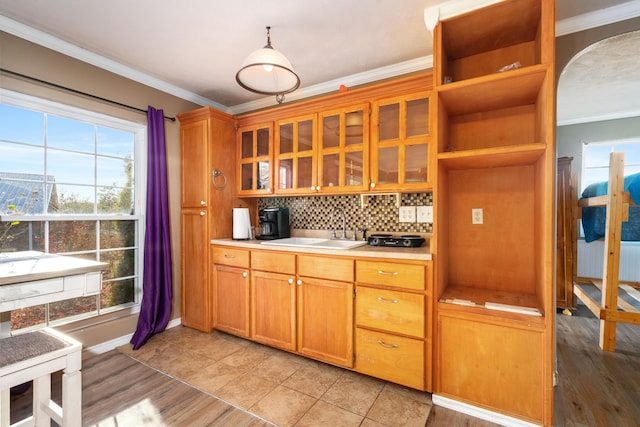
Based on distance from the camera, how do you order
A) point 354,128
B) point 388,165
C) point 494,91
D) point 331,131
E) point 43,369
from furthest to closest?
point 331,131, point 354,128, point 388,165, point 494,91, point 43,369

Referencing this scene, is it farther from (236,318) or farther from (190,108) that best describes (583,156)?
(190,108)

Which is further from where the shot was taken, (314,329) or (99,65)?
(99,65)

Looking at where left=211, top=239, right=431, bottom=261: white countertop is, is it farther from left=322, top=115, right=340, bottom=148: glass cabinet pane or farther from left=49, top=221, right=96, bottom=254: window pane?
left=49, top=221, right=96, bottom=254: window pane

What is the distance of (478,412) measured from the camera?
1.63 metres

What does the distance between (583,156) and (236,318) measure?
15.1 ft

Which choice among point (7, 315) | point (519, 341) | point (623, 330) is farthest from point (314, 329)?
point (623, 330)

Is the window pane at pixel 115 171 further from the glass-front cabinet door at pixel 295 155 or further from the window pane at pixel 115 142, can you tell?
the glass-front cabinet door at pixel 295 155

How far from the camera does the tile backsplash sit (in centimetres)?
246

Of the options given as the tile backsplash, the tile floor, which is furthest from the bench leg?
the tile backsplash

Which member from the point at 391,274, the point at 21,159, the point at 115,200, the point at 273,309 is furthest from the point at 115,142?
the point at 391,274

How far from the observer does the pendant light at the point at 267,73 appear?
5.39 ft

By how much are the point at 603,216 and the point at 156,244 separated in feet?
14.7

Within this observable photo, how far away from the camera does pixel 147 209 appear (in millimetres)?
2645

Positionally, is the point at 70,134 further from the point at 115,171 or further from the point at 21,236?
the point at 21,236
